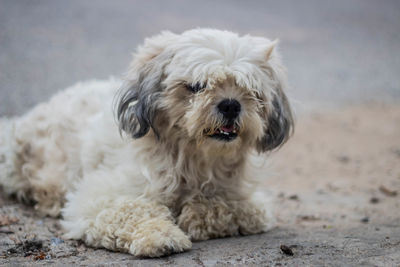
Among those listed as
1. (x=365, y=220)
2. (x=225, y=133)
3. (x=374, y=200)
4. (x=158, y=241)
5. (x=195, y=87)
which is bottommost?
(x=158, y=241)

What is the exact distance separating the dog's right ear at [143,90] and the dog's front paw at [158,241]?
813mm

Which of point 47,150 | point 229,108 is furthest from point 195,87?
point 47,150

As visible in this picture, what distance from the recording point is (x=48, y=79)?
10875 millimetres

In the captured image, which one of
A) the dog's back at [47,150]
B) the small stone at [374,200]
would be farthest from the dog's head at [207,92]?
the small stone at [374,200]

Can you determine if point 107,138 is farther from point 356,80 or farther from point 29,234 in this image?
point 356,80

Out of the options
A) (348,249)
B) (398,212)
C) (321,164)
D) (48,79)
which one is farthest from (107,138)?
(48,79)

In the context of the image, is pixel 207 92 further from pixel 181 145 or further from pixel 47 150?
pixel 47 150

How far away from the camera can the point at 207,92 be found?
3.90m

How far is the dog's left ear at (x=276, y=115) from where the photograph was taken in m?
4.35

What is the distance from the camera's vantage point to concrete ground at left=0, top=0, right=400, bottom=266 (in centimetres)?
381

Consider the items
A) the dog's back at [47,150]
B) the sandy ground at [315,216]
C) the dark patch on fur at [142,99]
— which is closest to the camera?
the sandy ground at [315,216]

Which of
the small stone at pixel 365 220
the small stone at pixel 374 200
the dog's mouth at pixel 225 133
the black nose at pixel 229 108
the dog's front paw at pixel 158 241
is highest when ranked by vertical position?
the black nose at pixel 229 108

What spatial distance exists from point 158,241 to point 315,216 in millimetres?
2644

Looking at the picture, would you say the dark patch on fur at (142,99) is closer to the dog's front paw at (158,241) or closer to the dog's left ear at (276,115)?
the dog's front paw at (158,241)
